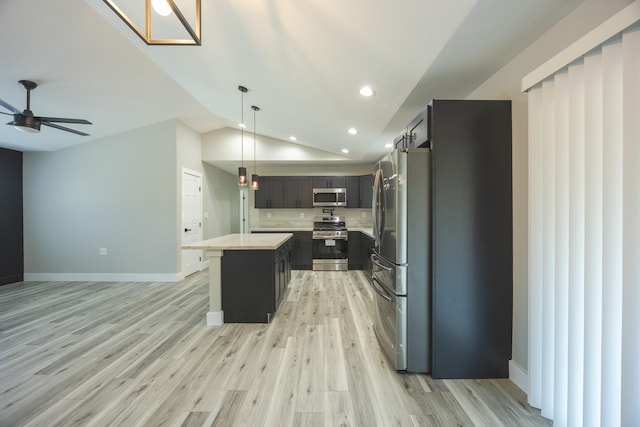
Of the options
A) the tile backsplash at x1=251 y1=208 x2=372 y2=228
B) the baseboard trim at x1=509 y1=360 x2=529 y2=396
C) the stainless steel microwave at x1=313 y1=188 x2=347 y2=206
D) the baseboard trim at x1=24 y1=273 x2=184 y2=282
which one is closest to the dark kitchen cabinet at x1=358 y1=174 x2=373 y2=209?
the tile backsplash at x1=251 y1=208 x2=372 y2=228

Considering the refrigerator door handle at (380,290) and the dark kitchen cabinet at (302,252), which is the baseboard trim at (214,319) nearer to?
the refrigerator door handle at (380,290)

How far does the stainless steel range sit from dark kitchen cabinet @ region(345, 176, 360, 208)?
726 mm

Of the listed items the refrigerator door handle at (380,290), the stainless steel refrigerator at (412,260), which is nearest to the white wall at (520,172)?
the stainless steel refrigerator at (412,260)

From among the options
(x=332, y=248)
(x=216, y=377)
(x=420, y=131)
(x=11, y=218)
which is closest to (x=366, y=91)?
(x=420, y=131)

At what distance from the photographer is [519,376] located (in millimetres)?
1748

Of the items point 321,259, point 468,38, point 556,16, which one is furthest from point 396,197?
point 321,259

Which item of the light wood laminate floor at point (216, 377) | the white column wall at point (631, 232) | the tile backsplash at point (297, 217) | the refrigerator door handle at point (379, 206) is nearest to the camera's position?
the white column wall at point (631, 232)

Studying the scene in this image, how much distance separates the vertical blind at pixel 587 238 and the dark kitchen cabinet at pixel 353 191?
4270 millimetres

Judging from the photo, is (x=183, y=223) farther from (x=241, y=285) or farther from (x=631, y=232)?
(x=631, y=232)

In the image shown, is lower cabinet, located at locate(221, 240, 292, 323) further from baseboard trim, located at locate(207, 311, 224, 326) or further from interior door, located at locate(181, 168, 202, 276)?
interior door, located at locate(181, 168, 202, 276)

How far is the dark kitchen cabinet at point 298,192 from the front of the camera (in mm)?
5809

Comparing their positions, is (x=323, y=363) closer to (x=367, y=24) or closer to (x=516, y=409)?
(x=516, y=409)

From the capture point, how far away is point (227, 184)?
23.7 ft

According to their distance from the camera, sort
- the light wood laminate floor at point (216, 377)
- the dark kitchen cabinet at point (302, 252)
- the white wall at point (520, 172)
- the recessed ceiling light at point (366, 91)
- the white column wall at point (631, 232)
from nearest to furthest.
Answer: the white column wall at point (631, 232), the light wood laminate floor at point (216, 377), the white wall at point (520, 172), the recessed ceiling light at point (366, 91), the dark kitchen cabinet at point (302, 252)
